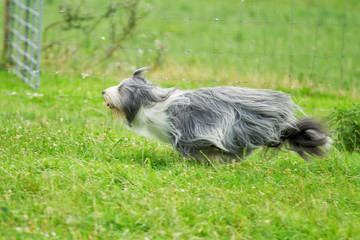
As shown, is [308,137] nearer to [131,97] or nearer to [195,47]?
[131,97]

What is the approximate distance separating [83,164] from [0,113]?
2596 mm

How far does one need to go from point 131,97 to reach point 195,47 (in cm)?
776

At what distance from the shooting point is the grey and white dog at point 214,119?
4973mm

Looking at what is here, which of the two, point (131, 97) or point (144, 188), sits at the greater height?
point (131, 97)

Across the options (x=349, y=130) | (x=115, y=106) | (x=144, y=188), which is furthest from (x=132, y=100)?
(x=349, y=130)

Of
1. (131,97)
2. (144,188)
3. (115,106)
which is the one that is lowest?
(144,188)

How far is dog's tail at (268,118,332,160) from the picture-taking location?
200 inches

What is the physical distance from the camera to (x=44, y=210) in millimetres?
3615

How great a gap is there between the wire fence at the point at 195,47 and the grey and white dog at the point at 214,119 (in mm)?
1153

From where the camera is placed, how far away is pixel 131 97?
5062 mm

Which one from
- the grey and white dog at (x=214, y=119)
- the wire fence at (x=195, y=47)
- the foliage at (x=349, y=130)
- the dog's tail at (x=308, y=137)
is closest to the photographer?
the grey and white dog at (x=214, y=119)

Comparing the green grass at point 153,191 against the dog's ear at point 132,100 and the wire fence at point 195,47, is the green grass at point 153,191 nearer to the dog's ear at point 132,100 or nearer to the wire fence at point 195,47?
the dog's ear at point 132,100

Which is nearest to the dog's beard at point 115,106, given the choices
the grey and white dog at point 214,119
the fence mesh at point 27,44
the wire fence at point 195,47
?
the grey and white dog at point 214,119

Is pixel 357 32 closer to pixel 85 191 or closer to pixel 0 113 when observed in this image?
pixel 0 113
